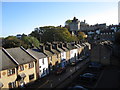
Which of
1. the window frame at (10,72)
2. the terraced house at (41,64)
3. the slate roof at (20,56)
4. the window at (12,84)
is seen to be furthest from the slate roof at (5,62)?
the terraced house at (41,64)

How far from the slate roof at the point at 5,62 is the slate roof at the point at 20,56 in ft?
4.46

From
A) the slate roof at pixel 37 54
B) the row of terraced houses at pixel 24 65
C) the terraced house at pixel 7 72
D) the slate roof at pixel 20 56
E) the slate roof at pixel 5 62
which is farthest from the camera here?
the slate roof at pixel 37 54

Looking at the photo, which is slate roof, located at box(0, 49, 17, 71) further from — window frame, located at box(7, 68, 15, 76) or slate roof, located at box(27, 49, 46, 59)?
slate roof, located at box(27, 49, 46, 59)

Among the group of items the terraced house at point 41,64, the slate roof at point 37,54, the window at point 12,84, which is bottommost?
the window at point 12,84

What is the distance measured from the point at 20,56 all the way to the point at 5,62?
14.2 feet

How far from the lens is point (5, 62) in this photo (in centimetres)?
2370

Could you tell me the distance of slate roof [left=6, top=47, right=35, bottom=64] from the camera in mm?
26322

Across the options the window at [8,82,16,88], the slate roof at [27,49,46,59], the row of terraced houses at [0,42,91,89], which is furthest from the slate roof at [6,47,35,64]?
the window at [8,82,16,88]

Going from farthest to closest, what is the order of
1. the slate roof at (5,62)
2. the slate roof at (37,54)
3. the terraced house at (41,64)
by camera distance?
the slate roof at (37,54), the terraced house at (41,64), the slate roof at (5,62)

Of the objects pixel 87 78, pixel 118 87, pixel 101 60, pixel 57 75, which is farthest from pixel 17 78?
pixel 101 60

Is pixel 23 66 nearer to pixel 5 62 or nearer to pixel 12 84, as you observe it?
pixel 5 62

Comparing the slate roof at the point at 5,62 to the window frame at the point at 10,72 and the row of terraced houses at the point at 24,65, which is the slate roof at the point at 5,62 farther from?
the window frame at the point at 10,72

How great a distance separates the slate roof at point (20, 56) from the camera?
26322mm

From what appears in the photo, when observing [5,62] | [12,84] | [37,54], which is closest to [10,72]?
[5,62]
